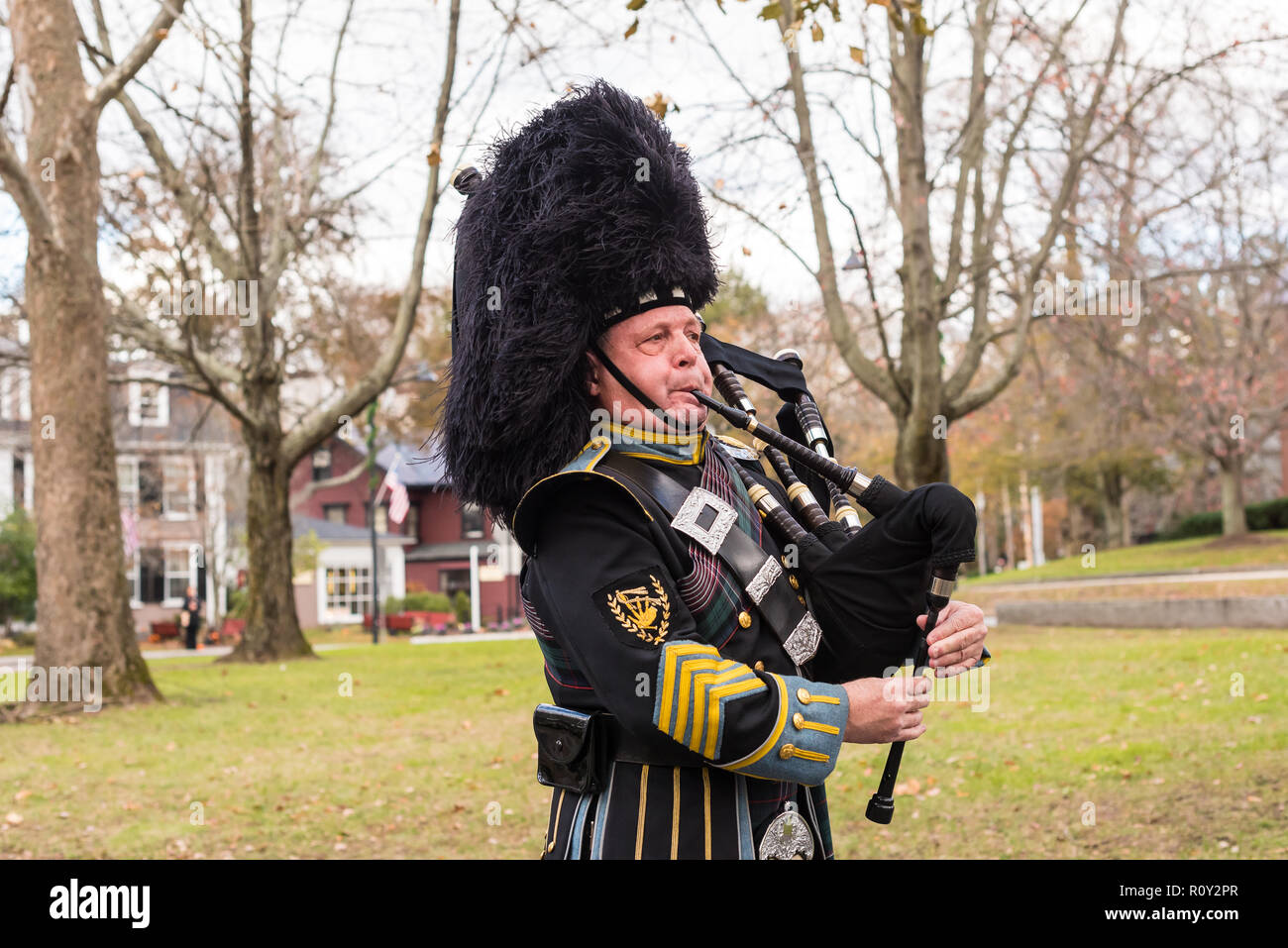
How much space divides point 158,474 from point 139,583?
493 centimetres

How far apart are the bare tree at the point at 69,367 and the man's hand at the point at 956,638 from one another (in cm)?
1104

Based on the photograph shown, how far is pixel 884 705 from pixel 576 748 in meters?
0.67

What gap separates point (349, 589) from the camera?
159ft

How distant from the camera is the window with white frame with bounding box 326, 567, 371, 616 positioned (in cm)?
4834

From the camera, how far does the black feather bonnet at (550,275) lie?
8.58 feet

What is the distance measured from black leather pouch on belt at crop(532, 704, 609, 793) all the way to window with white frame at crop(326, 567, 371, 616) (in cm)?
4709

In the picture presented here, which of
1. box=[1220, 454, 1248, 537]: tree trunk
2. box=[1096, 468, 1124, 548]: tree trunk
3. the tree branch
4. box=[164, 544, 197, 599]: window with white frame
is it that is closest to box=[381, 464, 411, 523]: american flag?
the tree branch

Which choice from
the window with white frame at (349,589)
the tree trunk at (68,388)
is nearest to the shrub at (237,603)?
the window with white frame at (349,589)

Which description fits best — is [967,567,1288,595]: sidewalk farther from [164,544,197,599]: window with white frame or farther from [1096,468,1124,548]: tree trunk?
[164,544,197,599]: window with white frame

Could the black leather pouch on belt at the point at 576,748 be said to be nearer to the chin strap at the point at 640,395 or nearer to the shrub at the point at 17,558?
the chin strap at the point at 640,395

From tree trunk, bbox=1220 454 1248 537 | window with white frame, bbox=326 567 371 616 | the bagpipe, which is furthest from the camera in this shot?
window with white frame, bbox=326 567 371 616

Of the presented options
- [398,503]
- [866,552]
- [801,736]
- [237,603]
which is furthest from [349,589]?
[801,736]
